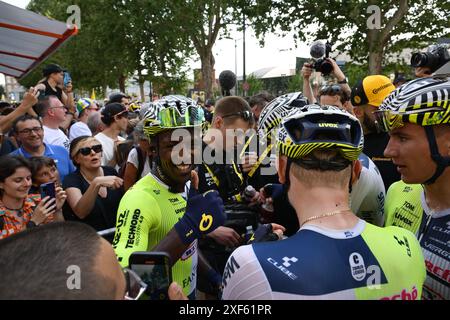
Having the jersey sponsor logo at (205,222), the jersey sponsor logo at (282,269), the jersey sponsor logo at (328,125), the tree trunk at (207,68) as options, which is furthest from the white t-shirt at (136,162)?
the tree trunk at (207,68)

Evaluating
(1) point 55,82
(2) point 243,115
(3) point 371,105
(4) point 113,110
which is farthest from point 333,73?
(1) point 55,82

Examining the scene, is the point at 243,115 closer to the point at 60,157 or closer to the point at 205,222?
the point at 205,222

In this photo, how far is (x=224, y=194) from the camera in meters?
3.43

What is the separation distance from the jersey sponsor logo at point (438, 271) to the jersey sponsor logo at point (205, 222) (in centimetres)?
113

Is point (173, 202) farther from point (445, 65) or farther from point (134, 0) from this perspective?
point (134, 0)

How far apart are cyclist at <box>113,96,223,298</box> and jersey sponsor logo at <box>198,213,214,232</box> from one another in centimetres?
11

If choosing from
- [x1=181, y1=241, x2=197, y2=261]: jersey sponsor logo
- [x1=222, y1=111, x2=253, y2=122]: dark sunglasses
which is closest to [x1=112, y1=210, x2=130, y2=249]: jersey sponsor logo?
[x1=181, y1=241, x2=197, y2=261]: jersey sponsor logo

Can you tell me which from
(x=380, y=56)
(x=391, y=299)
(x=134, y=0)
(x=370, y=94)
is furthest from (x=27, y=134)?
(x=134, y=0)

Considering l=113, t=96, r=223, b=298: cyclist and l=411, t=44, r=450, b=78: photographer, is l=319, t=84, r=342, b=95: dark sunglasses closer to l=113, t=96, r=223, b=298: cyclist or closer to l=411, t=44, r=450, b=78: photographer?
l=411, t=44, r=450, b=78: photographer

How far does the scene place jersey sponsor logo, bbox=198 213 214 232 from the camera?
214 centimetres

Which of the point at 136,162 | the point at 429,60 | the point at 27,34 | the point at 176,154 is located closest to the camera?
the point at 176,154

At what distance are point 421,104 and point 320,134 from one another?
2.50 ft

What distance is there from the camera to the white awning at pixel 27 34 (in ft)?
18.8

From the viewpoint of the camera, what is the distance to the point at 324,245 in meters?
1.46
